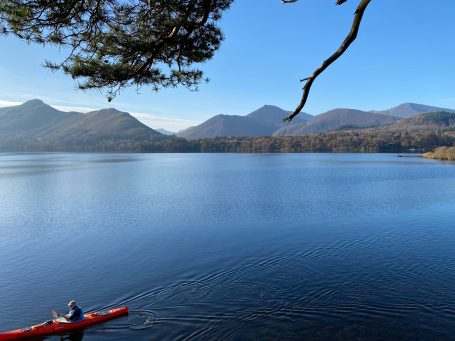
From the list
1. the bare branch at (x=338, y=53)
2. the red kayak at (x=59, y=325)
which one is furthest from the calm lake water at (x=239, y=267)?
the bare branch at (x=338, y=53)

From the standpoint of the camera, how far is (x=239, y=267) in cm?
2812

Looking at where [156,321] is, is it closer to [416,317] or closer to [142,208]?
[416,317]

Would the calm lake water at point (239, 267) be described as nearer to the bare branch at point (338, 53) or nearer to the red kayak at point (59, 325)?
the red kayak at point (59, 325)

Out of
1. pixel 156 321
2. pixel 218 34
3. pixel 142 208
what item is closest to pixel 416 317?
pixel 156 321

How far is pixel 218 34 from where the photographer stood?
16.2m

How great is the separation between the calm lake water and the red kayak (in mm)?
464

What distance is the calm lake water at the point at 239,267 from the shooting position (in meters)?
20.0

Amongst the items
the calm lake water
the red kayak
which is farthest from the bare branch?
the red kayak

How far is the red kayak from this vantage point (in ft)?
61.1

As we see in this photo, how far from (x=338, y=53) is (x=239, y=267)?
21.0m

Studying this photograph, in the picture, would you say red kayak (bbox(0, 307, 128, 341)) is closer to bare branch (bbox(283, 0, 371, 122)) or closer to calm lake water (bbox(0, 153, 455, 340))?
calm lake water (bbox(0, 153, 455, 340))

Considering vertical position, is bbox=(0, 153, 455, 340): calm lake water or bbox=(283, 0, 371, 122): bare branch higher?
bbox=(283, 0, 371, 122): bare branch

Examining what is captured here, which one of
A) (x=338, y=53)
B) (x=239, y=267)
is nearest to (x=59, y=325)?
(x=239, y=267)

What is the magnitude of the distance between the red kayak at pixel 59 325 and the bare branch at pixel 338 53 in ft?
51.6
